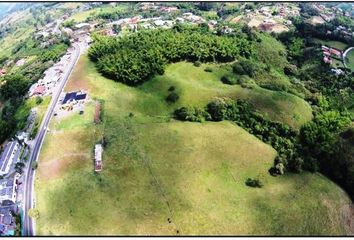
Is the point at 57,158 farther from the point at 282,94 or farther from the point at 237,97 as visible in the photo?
the point at 282,94

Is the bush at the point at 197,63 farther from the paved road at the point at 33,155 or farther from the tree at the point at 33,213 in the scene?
the tree at the point at 33,213

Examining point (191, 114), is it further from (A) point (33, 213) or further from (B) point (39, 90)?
(A) point (33, 213)

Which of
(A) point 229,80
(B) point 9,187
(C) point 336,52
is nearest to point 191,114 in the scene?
(A) point 229,80

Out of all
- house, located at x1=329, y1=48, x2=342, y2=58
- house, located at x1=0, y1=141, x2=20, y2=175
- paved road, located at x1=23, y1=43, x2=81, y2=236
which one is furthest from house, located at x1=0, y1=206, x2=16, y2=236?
house, located at x1=329, y1=48, x2=342, y2=58

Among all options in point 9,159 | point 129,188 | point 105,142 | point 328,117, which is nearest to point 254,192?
point 129,188

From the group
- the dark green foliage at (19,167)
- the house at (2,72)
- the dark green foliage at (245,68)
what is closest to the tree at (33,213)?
the dark green foliage at (19,167)

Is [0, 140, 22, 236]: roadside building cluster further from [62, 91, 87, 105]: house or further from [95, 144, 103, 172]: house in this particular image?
[62, 91, 87, 105]: house
